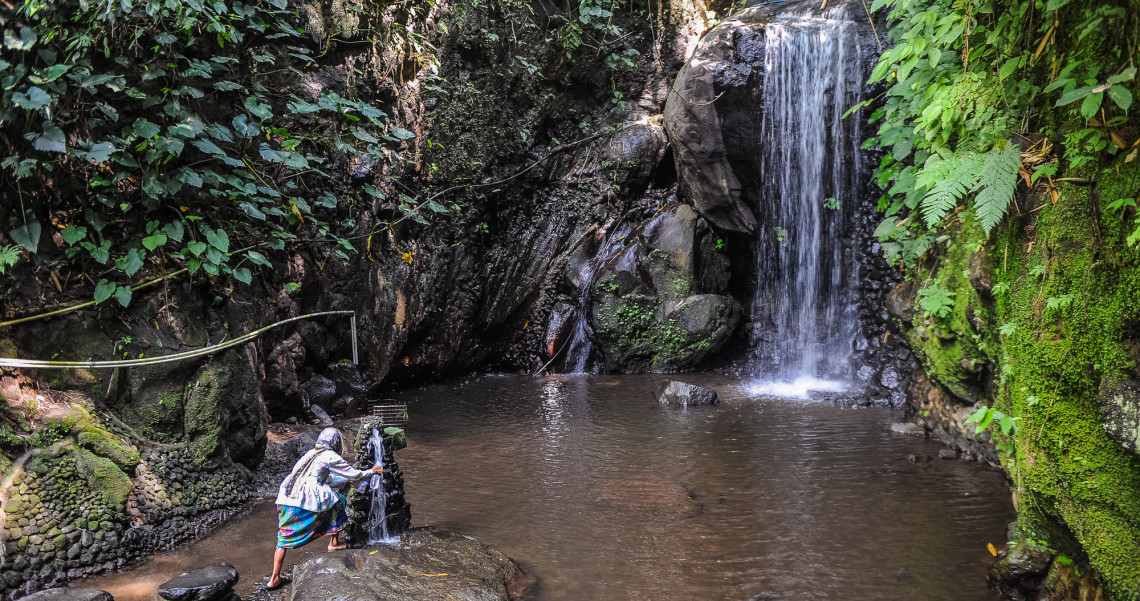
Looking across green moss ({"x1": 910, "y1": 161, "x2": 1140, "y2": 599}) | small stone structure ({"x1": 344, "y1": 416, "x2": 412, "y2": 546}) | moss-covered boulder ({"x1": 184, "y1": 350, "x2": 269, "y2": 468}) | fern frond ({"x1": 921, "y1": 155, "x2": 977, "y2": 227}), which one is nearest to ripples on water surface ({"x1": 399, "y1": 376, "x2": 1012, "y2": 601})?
small stone structure ({"x1": 344, "y1": 416, "x2": 412, "y2": 546})

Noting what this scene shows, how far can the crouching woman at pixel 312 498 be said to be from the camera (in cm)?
423

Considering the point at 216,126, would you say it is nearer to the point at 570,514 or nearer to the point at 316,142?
the point at 316,142

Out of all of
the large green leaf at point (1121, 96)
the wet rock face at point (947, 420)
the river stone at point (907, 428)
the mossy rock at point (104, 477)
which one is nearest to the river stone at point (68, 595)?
→ the mossy rock at point (104, 477)

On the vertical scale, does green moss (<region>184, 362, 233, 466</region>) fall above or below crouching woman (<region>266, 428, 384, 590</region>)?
above

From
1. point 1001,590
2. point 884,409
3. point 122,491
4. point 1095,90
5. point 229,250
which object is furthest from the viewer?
point 884,409

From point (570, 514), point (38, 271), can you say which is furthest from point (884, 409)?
point (38, 271)

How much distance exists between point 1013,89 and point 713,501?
368 centimetres

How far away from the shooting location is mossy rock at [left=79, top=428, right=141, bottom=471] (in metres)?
4.42

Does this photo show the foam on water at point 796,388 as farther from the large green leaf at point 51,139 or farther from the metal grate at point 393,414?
the large green leaf at point 51,139

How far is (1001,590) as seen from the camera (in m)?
3.72

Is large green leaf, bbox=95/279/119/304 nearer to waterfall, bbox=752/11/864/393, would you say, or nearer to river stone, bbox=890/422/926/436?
river stone, bbox=890/422/926/436

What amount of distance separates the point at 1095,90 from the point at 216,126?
561cm

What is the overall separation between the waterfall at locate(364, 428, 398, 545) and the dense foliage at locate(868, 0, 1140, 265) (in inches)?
152

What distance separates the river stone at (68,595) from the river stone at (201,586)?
0.29m
